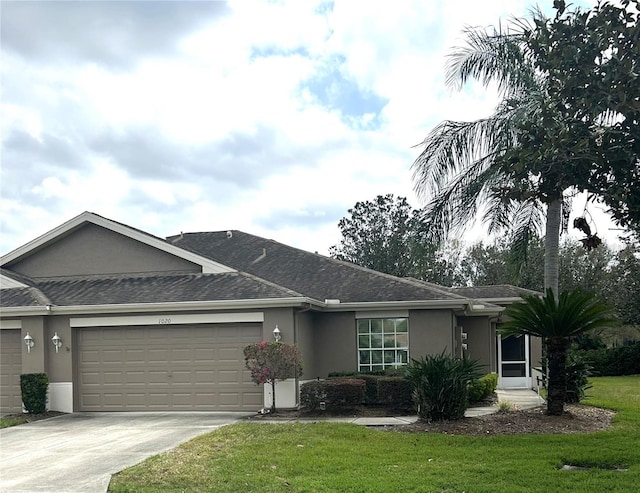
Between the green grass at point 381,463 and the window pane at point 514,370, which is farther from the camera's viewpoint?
the window pane at point 514,370

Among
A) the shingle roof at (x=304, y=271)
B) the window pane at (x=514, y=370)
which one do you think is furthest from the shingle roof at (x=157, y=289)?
the window pane at (x=514, y=370)

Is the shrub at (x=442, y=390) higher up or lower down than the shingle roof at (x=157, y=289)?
lower down

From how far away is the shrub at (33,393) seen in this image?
57.0 feet

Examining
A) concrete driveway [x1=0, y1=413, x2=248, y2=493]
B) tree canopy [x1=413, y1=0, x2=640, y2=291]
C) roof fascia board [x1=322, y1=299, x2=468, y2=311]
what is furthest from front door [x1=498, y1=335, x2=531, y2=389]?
tree canopy [x1=413, y1=0, x2=640, y2=291]

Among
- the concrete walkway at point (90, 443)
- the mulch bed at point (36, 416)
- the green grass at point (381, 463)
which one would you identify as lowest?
the mulch bed at point (36, 416)

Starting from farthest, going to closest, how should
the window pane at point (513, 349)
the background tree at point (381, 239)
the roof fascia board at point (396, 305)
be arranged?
the background tree at point (381, 239) → the window pane at point (513, 349) → the roof fascia board at point (396, 305)

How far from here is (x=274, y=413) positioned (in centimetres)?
1662

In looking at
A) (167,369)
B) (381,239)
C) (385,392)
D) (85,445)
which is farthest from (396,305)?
(381,239)

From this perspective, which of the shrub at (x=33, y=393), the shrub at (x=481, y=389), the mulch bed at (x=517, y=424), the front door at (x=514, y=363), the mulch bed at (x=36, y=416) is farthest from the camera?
the front door at (x=514, y=363)

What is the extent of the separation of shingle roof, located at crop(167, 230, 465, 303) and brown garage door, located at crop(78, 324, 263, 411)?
3.15 m

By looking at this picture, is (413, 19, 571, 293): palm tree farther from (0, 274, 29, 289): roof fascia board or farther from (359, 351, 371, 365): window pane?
(0, 274, 29, 289): roof fascia board

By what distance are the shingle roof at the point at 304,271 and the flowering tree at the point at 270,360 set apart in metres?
3.16

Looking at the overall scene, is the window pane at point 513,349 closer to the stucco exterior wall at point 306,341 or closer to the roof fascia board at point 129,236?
the stucco exterior wall at point 306,341

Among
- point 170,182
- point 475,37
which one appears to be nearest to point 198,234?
point 170,182
